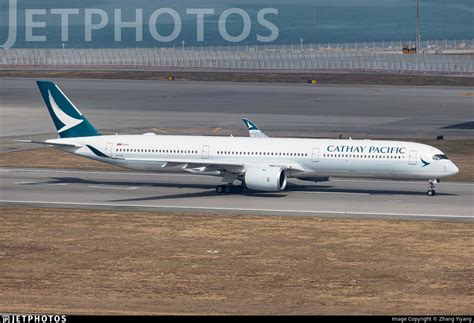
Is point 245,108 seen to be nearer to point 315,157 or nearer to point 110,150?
point 110,150

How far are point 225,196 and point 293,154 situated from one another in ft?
17.2

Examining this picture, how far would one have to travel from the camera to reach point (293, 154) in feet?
234

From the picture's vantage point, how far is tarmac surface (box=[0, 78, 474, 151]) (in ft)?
365

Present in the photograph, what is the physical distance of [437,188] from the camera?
75.6 metres

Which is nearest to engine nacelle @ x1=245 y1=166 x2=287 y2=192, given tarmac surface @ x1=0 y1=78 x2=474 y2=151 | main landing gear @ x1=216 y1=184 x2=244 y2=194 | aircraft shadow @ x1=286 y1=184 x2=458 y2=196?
main landing gear @ x1=216 y1=184 x2=244 y2=194

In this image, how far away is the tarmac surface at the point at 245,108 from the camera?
11131 cm

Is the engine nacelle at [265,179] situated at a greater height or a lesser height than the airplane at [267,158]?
lesser

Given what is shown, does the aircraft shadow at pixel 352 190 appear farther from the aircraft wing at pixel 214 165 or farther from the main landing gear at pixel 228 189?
the main landing gear at pixel 228 189

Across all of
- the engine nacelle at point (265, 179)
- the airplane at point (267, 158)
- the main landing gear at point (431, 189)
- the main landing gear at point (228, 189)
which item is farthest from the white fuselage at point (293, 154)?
the main landing gear at point (228, 189)

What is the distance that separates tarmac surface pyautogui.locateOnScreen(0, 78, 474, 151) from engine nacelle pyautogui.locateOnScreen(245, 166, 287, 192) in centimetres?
3563

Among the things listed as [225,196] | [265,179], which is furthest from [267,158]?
[225,196]

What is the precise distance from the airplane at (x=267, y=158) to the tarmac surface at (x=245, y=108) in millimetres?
32559

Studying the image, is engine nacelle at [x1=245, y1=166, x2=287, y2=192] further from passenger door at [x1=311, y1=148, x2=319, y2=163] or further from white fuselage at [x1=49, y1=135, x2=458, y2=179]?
passenger door at [x1=311, y1=148, x2=319, y2=163]

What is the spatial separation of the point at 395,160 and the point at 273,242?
17.2 metres
